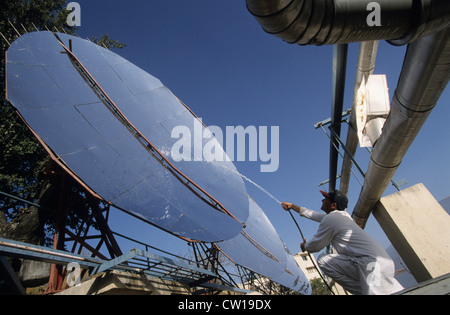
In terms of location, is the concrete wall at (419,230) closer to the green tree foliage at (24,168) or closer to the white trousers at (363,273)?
the white trousers at (363,273)

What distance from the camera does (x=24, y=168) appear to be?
45.2 ft

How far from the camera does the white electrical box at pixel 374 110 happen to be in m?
7.42

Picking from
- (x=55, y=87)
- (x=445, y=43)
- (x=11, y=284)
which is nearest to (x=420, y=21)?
(x=445, y=43)

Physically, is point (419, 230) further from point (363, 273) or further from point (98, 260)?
point (98, 260)

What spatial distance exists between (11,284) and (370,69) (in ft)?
40.9

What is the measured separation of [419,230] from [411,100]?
3.51 metres

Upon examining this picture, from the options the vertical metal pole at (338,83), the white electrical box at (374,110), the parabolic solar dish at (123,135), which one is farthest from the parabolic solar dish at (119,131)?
the vertical metal pole at (338,83)

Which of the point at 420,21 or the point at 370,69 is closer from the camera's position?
the point at 420,21

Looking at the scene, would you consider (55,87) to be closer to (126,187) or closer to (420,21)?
(126,187)

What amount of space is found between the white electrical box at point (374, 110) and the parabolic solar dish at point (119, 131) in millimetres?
4263

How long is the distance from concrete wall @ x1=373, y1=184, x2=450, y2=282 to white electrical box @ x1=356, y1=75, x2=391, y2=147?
1.83 meters
